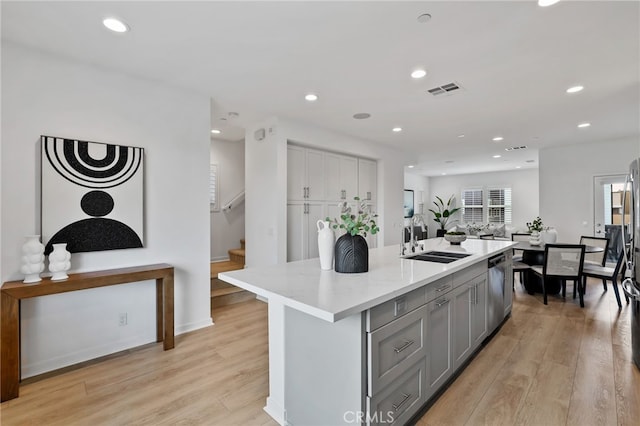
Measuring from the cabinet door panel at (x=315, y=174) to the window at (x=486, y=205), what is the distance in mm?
8350

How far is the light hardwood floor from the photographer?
194 centimetres

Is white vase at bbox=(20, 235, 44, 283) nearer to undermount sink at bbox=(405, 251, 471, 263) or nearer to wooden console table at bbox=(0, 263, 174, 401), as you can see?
wooden console table at bbox=(0, 263, 174, 401)

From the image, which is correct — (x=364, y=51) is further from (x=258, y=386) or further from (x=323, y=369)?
(x=258, y=386)

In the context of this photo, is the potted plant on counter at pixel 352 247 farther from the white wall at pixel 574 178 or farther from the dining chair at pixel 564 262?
the white wall at pixel 574 178

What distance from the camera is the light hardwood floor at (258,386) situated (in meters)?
1.94

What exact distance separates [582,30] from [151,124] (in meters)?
3.74

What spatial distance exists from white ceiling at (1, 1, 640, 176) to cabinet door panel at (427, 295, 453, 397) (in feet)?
6.45

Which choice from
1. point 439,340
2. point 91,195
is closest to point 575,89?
point 439,340

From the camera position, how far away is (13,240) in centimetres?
238

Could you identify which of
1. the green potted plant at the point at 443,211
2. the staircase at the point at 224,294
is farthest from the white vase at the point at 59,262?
the green potted plant at the point at 443,211

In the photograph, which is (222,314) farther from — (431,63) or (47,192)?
(431,63)

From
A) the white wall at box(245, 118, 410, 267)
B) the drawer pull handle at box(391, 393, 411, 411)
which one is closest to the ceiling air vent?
the white wall at box(245, 118, 410, 267)

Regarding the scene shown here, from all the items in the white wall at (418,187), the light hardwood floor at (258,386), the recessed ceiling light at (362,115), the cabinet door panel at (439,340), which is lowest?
the light hardwood floor at (258,386)

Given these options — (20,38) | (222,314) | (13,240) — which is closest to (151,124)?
(20,38)
